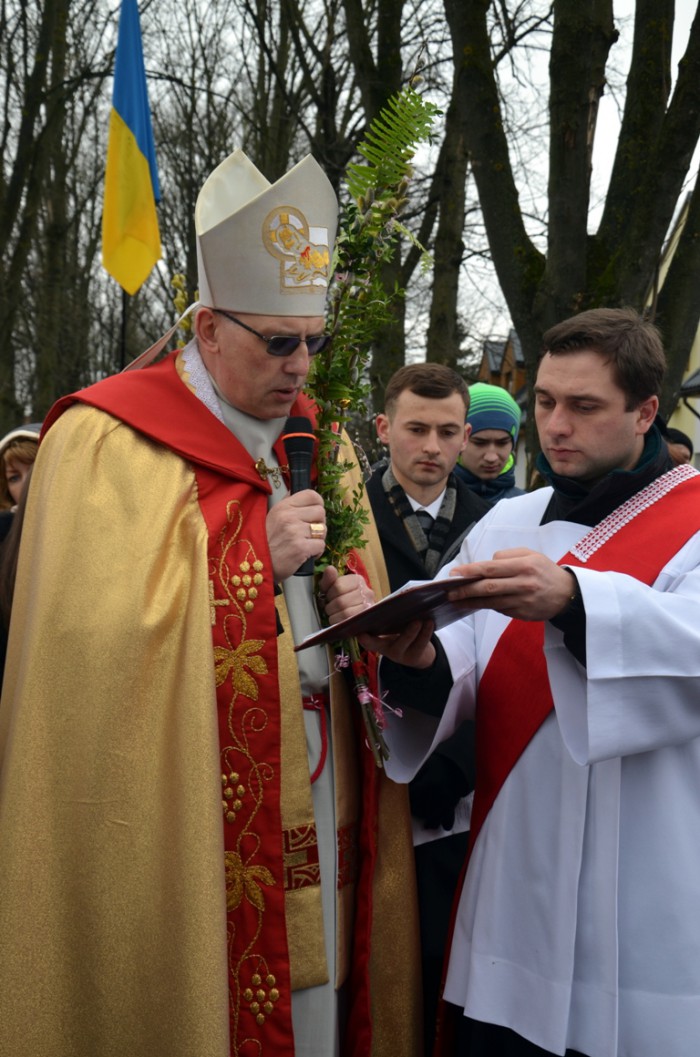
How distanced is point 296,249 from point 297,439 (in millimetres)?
559

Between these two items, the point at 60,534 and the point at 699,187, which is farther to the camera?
the point at 699,187

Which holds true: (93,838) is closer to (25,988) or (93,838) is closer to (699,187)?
(25,988)

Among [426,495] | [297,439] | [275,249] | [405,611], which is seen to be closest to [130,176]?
[426,495]

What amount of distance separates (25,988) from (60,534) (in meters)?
1.00

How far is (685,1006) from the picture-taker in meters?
2.48

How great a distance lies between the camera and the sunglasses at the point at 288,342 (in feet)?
9.48

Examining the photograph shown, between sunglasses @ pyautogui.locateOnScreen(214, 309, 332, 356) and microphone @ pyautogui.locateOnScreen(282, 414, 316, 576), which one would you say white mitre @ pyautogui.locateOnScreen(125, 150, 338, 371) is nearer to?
sunglasses @ pyautogui.locateOnScreen(214, 309, 332, 356)

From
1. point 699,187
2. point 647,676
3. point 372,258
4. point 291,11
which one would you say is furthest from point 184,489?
point 291,11

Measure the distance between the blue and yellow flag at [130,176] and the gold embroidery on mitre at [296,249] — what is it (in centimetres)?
623

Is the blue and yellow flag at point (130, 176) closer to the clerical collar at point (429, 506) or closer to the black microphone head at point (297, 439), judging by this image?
the clerical collar at point (429, 506)

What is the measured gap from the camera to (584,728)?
99.7 inches

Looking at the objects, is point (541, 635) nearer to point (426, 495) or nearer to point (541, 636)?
point (541, 636)

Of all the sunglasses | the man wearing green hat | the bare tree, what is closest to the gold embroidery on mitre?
the sunglasses

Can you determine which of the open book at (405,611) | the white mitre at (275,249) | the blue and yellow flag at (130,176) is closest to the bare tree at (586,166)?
the white mitre at (275,249)
